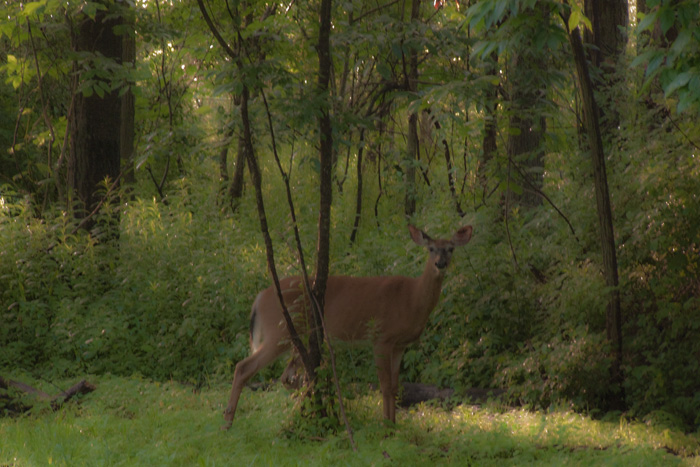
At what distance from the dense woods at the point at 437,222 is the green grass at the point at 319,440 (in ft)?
1.73

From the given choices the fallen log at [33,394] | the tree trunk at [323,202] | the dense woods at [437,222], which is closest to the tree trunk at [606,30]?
the dense woods at [437,222]

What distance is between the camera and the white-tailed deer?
6371 mm

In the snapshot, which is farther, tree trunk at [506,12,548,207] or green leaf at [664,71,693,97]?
tree trunk at [506,12,548,207]

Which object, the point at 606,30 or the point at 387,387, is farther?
the point at 606,30

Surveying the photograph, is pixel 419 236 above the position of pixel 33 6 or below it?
below

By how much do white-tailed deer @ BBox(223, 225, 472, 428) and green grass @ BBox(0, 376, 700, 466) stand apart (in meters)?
0.51

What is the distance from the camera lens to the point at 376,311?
260 inches

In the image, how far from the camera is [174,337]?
856 cm

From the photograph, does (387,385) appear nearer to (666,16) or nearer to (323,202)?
(323,202)

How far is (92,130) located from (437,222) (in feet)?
15.9

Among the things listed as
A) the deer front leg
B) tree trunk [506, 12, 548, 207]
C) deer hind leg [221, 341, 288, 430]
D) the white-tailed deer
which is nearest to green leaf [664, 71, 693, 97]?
the white-tailed deer

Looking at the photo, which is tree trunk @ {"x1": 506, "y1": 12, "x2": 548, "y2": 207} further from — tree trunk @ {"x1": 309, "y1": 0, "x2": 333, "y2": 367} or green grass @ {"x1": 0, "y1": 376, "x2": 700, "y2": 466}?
green grass @ {"x1": 0, "y1": 376, "x2": 700, "y2": 466}

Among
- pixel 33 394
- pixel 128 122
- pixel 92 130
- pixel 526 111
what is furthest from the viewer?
pixel 128 122

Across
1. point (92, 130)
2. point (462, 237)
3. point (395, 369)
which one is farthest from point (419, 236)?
point (92, 130)
